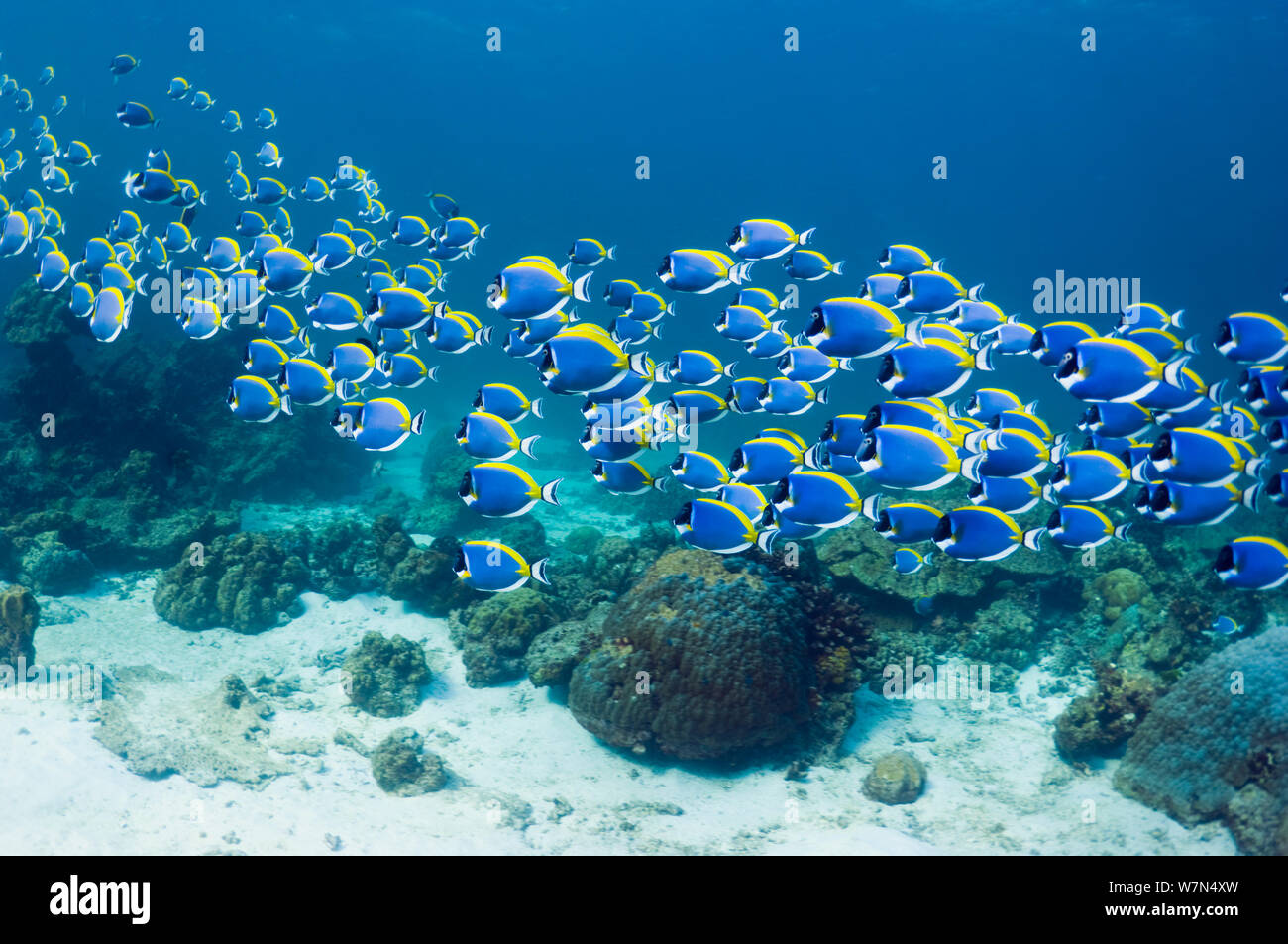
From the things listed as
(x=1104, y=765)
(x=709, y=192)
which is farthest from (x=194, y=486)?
(x=709, y=192)

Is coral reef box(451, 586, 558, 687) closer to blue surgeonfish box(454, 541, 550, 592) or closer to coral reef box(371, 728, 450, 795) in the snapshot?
coral reef box(371, 728, 450, 795)

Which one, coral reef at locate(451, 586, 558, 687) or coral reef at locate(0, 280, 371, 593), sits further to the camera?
coral reef at locate(0, 280, 371, 593)

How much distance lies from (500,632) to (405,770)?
6.60ft

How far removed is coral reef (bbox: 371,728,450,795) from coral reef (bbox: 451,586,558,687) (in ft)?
4.68

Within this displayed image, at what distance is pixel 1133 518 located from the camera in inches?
453

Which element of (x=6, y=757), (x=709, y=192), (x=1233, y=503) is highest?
(x=709, y=192)

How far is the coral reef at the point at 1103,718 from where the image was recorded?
20.0 ft

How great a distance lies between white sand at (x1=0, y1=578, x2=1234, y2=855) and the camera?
488 cm

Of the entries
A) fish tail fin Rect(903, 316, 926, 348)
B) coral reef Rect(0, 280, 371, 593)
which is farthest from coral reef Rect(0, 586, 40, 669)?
fish tail fin Rect(903, 316, 926, 348)

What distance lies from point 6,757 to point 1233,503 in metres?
8.73

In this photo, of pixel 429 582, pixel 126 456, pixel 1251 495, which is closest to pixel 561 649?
pixel 429 582

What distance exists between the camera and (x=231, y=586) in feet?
26.9

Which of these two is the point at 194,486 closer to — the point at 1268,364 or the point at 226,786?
the point at 226,786
